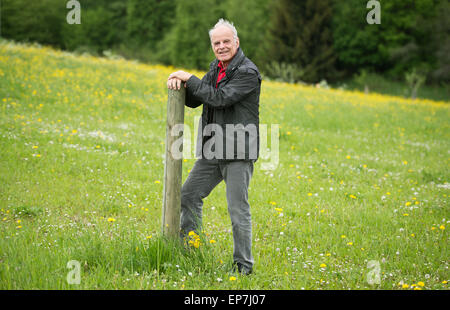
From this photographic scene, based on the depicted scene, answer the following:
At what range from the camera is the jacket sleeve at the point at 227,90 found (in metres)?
3.47

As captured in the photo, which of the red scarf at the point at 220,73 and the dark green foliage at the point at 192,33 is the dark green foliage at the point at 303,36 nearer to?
the dark green foliage at the point at 192,33

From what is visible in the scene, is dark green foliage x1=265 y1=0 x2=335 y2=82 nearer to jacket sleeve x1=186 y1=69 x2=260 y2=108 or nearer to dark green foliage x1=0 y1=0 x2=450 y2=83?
dark green foliage x1=0 y1=0 x2=450 y2=83

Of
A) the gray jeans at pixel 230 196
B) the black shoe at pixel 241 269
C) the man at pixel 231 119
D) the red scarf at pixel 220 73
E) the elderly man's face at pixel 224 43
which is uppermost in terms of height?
the elderly man's face at pixel 224 43

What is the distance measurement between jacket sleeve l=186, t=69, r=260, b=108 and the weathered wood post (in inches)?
8.9

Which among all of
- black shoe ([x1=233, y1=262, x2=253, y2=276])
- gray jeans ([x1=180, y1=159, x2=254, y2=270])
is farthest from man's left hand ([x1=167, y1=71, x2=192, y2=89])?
black shoe ([x1=233, y1=262, x2=253, y2=276])

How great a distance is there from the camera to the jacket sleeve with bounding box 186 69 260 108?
347cm

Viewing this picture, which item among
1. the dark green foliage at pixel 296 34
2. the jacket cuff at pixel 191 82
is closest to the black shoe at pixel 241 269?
the jacket cuff at pixel 191 82

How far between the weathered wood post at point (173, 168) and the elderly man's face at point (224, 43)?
19.1 inches

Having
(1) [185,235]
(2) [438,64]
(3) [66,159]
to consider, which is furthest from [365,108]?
(2) [438,64]

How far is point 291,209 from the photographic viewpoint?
5809 millimetres

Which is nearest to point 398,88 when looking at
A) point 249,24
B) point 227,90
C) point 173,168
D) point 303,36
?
point 303,36

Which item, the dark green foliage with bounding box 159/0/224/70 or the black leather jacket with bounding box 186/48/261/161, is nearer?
the black leather jacket with bounding box 186/48/261/161
